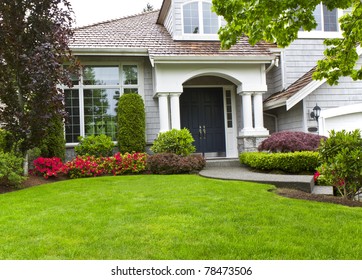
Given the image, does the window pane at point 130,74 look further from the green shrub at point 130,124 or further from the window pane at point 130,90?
the green shrub at point 130,124

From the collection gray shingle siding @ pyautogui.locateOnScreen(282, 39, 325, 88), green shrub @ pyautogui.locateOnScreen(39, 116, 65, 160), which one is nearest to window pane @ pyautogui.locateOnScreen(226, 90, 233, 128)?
gray shingle siding @ pyautogui.locateOnScreen(282, 39, 325, 88)

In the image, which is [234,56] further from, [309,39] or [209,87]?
[309,39]

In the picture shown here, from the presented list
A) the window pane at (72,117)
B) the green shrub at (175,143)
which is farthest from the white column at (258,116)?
the window pane at (72,117)

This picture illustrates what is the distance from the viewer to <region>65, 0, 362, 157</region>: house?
1192 centimetres

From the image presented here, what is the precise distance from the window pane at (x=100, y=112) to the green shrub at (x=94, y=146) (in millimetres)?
839

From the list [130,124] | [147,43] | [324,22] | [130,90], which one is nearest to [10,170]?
[130,124]

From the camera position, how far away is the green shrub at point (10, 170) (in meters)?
8.02

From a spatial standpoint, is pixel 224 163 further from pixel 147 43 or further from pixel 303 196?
pixel 303 196

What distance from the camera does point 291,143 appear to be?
10.3m

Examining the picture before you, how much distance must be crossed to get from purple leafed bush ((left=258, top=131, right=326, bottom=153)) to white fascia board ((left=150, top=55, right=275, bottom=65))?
291 cm

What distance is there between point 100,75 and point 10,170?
5.42 metres

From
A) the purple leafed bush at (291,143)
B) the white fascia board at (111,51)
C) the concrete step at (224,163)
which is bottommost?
the concrete step at (224,163)

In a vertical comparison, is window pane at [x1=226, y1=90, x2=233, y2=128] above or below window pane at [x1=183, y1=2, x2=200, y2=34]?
below

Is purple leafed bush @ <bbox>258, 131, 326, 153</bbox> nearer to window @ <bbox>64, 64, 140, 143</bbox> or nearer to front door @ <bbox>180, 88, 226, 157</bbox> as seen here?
front door @ <bbox>180, 88, 226, 157</bbox>
